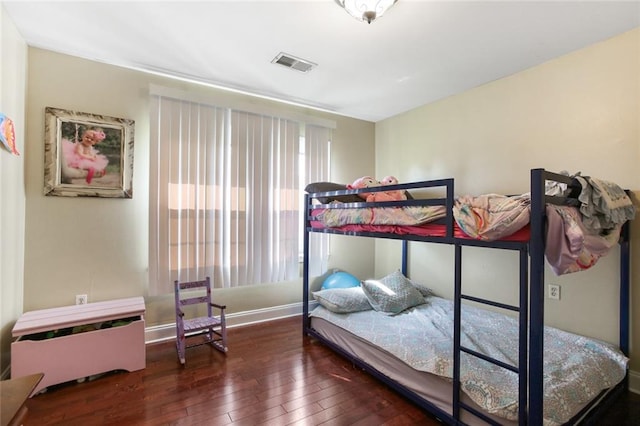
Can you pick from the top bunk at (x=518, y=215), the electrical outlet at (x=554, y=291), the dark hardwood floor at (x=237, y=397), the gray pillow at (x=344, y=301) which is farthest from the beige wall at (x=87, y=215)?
the electrical outlet at (x=554, y=291)

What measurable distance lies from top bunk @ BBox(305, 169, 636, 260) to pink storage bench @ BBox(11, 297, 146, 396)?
199cm

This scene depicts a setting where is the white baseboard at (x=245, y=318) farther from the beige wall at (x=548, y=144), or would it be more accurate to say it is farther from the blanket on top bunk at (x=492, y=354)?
the beige wall at (x=548, y=144)

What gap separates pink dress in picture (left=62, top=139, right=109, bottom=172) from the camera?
2438 millimetres

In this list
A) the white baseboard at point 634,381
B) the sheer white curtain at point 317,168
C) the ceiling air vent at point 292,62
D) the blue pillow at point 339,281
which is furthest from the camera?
the sheer white curtain at point 317,168

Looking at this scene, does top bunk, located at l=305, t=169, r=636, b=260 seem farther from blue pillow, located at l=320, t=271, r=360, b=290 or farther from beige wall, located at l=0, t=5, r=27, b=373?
beige wall, located at l=0, t=5, r=27, b=373

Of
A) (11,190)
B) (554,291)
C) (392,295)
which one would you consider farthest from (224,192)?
(554,291)

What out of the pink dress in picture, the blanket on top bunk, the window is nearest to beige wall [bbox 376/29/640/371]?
the blanket on top bunk

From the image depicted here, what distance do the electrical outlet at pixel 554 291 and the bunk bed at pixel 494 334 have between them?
296 millimetres

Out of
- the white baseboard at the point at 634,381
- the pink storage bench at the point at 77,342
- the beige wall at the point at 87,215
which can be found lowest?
the white baseboard at the point at 634,381

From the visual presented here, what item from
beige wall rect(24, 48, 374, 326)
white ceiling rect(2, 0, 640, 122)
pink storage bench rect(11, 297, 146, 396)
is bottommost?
pink storage bench rect(11, 297, 146, 396)

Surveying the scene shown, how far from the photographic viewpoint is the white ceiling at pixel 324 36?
1.88 m

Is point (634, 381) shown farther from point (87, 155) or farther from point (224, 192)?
point (87, 155)

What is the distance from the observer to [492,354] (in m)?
1.92

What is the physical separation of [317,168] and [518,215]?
2.50 metres
